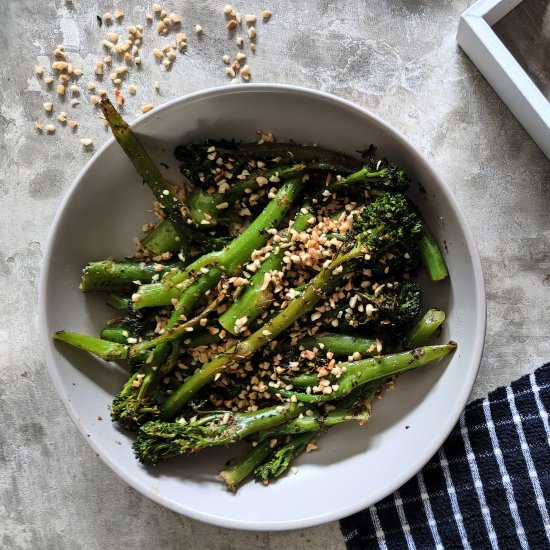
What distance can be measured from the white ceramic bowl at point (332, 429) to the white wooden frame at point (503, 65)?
0.58m

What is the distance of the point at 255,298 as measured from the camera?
7.50 feet

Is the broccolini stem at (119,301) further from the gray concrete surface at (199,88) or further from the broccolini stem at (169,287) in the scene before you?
the gray concrete surface at (199,88)

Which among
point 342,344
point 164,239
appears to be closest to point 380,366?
point 342,344

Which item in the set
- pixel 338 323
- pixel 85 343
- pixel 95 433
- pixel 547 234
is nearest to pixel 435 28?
pixel 547 234

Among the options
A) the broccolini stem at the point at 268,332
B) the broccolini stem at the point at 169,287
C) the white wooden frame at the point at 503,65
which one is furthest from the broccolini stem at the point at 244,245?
the white wooden frame at the point at 503,65

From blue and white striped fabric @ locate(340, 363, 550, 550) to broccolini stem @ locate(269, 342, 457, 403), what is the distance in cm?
45

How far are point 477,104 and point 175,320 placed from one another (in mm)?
1545

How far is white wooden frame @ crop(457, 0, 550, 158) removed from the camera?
7.90ft

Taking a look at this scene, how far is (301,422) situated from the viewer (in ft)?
7.64

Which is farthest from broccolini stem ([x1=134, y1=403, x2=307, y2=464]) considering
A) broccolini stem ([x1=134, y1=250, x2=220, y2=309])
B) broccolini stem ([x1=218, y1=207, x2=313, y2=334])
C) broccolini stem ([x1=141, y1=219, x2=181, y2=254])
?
broccolini stem ([x1=141, y1=219, x2=181, y2=254])

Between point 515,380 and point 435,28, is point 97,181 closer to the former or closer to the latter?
point 435,28

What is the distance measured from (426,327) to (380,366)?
0.23 m

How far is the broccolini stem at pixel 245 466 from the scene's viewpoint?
7.82ft

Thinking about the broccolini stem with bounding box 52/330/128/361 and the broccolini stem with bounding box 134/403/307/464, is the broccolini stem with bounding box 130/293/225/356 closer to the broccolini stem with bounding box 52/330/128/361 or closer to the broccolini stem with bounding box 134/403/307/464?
the broccolini stem with bounding box 52/330/128/361
